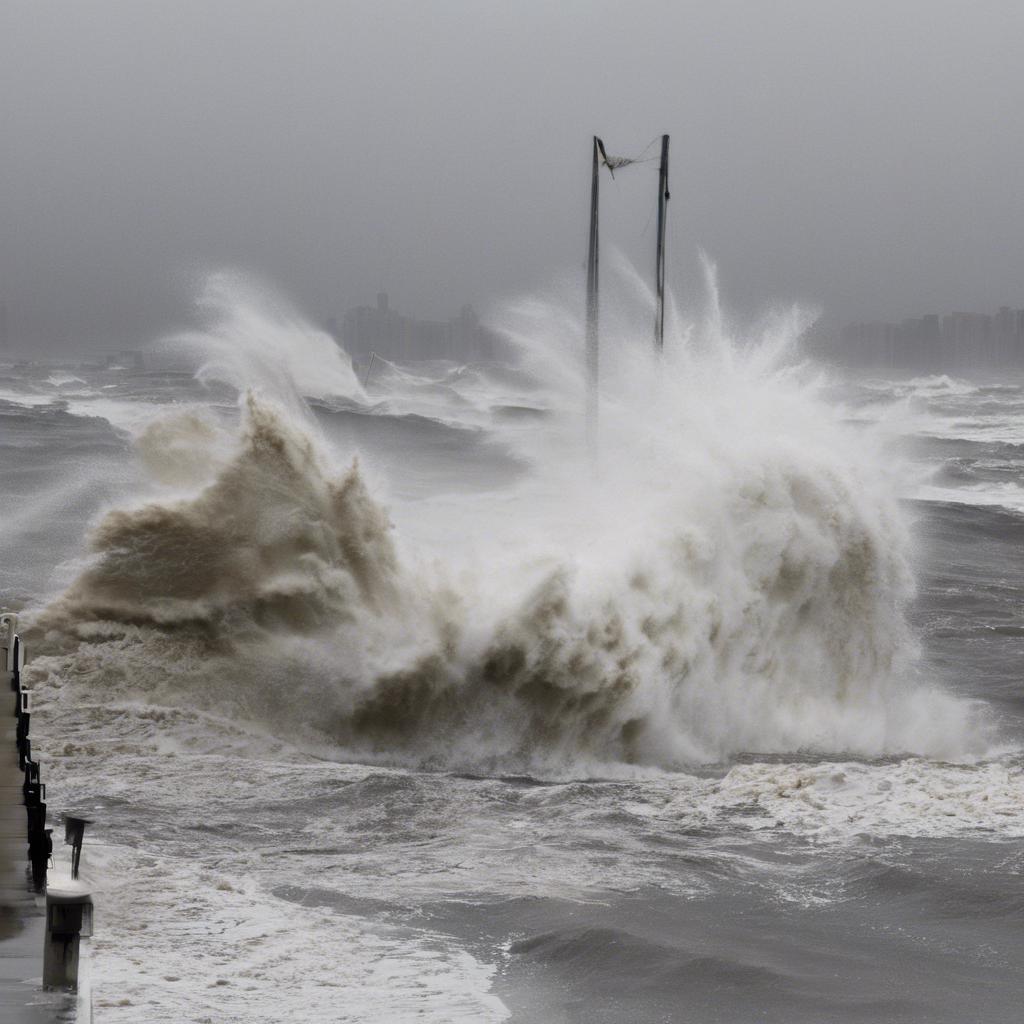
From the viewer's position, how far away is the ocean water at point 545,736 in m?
6.54

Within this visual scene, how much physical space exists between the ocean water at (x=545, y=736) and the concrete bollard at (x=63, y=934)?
0.52 meters

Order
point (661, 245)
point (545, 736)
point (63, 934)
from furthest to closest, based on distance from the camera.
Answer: point (661, 245) < point (545, 736) < point (63, 934)

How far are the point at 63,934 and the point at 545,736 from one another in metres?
6.25

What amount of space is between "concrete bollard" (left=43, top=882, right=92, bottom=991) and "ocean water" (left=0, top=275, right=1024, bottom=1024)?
521 millimetres

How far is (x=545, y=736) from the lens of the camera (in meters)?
11.0

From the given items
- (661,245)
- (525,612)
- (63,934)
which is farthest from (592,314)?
(63,934)

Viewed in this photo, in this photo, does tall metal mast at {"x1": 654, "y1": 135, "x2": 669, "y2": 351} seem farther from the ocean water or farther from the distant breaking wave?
the distant breaking wave

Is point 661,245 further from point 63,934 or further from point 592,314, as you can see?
point 63,934

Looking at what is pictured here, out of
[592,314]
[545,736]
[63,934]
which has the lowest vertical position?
[63,934]

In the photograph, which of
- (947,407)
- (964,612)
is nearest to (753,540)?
(964,612)

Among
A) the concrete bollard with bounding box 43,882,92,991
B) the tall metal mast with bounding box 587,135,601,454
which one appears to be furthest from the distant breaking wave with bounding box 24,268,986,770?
the tall metal mast with bounding box 587,135,601,454

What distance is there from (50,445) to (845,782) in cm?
2711

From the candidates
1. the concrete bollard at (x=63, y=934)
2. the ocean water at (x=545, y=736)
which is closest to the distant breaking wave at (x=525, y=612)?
the ocean water at (x=545, y=736)

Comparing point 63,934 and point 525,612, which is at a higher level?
point 525,612
